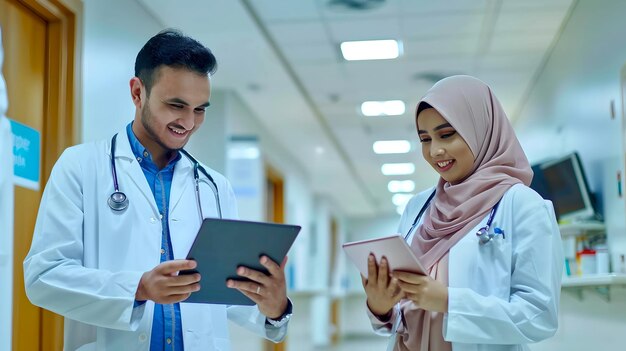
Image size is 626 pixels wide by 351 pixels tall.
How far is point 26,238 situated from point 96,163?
1.48 meters

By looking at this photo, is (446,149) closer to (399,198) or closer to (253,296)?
(253,296)

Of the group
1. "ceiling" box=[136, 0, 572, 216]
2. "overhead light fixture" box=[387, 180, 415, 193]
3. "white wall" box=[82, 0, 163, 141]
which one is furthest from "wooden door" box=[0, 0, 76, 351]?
"overhead light fixture" box=[387, 180, 415, 193]

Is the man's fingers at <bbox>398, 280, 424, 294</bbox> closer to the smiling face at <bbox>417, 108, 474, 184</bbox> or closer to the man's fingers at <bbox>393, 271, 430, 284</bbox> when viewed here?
the man's fingers at <bbox>393, 271, 430, 284</bbox>

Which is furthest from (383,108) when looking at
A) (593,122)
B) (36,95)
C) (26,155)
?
(26,155)

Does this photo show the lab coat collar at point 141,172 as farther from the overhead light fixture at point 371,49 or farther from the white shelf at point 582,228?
the overhead light fixture at point 371,49

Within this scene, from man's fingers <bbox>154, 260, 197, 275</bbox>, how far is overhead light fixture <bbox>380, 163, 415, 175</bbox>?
32.7ft

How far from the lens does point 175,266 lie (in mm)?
1874

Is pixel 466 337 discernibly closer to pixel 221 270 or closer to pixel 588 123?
pixel 221 270

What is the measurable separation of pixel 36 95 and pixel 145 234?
178cm

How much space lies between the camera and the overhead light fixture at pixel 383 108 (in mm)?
8148

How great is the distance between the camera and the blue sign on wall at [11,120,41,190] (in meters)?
3.29

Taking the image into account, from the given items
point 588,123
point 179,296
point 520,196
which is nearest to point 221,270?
point 179,296

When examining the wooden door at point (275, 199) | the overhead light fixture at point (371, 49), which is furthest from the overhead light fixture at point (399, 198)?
the overhead light fixture at point (371, 49)

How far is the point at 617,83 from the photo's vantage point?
427 cm
